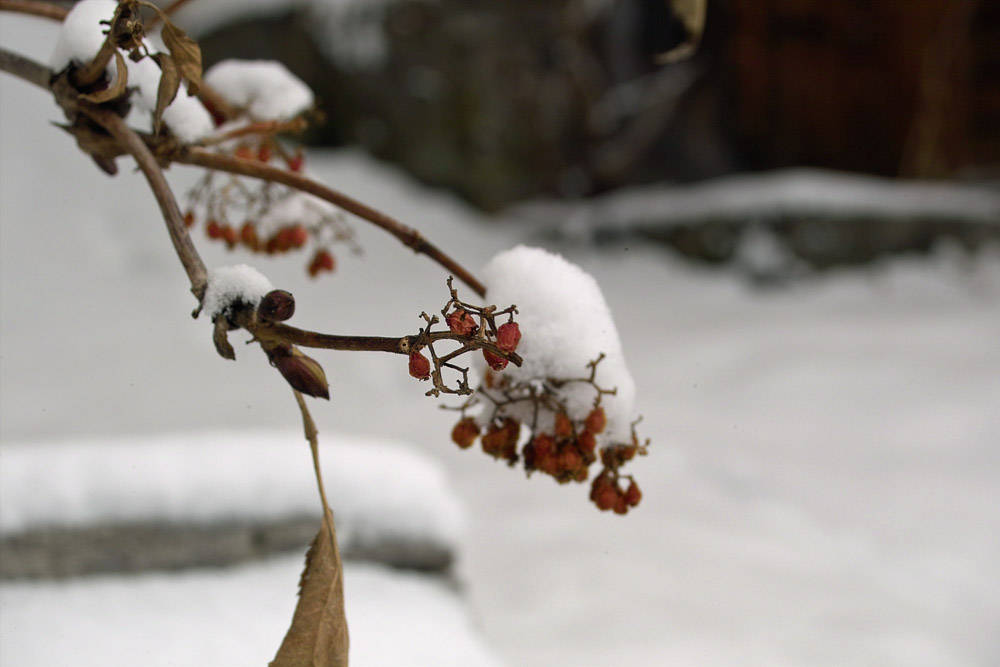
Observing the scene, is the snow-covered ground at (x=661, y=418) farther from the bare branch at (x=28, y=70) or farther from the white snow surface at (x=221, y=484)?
the bare branch at (x=28, y=70)

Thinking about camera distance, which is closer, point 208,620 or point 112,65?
point 112,65

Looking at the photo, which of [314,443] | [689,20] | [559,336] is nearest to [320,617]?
[314,443]

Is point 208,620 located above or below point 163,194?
below

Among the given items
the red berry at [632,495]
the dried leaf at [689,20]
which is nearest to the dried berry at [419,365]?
the red berry at [632,495]

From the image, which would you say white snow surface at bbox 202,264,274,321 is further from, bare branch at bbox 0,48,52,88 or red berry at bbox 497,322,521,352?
bare branch at bbox 0,48,52,88

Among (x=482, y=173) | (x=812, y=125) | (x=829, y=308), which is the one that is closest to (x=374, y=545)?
(x=829, y=308)

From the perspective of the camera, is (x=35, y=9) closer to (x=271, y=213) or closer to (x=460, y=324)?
(x=271, y=213)

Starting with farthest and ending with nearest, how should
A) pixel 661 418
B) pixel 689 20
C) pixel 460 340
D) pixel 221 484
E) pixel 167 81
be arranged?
pixel 661 418, pixel 221 484, pixel 689 20, pixel 167 81, pixel 460 340

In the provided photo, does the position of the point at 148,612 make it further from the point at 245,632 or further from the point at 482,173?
the point at 482,173
